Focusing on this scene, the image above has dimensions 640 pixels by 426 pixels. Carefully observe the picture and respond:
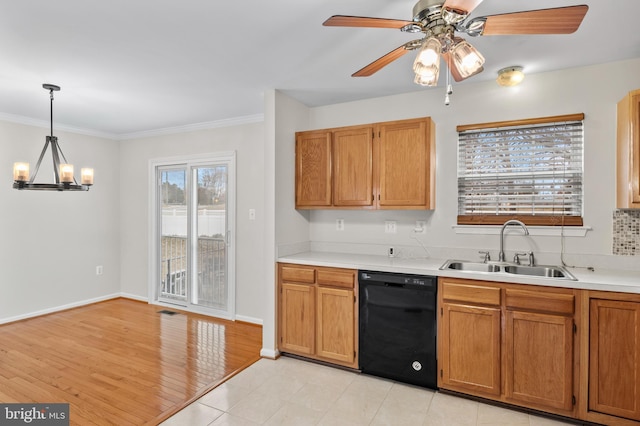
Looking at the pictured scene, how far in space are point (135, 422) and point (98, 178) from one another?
12.7 feet

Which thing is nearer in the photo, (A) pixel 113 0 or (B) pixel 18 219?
(A) pixel 113 0

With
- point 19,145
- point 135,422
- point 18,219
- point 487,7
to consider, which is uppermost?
point 487,7

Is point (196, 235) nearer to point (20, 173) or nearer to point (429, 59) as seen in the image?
point (20, 173)

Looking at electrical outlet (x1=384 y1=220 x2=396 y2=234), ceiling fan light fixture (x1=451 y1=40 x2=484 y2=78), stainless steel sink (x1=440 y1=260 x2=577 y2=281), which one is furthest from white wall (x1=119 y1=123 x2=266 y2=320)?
ceiling fan light fixture (x1=451 y1=40 x2=484 y2=78)

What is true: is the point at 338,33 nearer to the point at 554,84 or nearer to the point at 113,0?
the point at 113,0

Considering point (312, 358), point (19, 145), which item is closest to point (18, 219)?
point (19, 145)

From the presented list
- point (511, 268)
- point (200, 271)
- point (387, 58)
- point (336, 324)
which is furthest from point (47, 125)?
point (511, 268)

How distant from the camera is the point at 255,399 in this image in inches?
99.7

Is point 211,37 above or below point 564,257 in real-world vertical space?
above

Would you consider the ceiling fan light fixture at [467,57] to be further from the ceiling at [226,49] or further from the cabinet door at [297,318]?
the cabinet door at [297,318]

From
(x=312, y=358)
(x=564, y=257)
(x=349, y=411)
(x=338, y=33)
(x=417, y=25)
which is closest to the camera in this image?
(x=417, y=25)

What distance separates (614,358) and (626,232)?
1.00 metres

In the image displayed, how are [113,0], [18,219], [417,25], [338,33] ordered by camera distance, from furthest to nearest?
[18,219] → [338,33] → [113,0] → [417,25]

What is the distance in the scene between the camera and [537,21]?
1.54 meters
